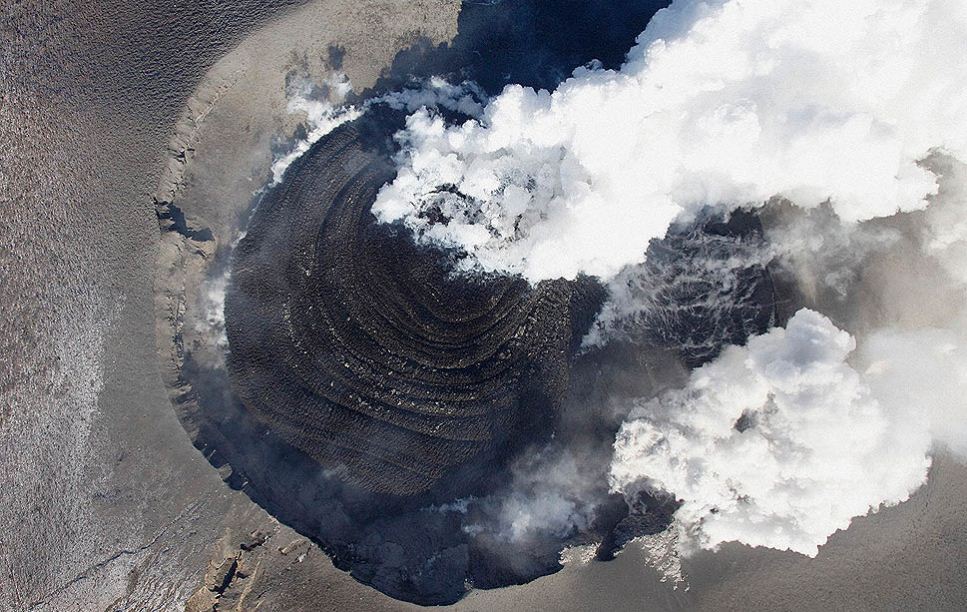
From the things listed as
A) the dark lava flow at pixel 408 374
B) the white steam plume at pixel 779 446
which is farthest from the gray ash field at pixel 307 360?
the white steam plume at pixel 779 446

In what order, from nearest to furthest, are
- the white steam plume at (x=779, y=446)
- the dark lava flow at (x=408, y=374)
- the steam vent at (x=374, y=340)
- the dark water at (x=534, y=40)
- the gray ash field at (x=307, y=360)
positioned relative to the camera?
the white steam plume at (x=779, y=446), the gray ash field at (x=307, y=360), the dark lava flow at (x=408, y=374), the steam vent at (x=374, y=340), the dark water at (x=534, y=40)

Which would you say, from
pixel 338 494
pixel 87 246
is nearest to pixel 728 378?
pixel 338 494

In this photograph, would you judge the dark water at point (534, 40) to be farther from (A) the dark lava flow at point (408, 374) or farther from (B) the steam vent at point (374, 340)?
(B) the steam vent at point (374, 340)

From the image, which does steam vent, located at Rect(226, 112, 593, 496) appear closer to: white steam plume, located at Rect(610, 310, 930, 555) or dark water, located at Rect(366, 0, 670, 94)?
white steam plume, located at Rect(610, 310, 930, 555)

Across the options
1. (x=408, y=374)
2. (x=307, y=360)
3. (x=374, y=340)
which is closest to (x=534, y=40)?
(x=374, y=340)

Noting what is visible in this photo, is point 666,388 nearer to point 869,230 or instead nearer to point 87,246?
point 869,230

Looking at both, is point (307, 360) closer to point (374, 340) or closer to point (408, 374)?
point (374, 340)

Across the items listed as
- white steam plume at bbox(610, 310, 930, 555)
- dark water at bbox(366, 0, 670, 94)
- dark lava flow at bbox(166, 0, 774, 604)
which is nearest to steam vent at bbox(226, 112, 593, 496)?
dark lava flow at bbox(166, 0, 774, 604)
